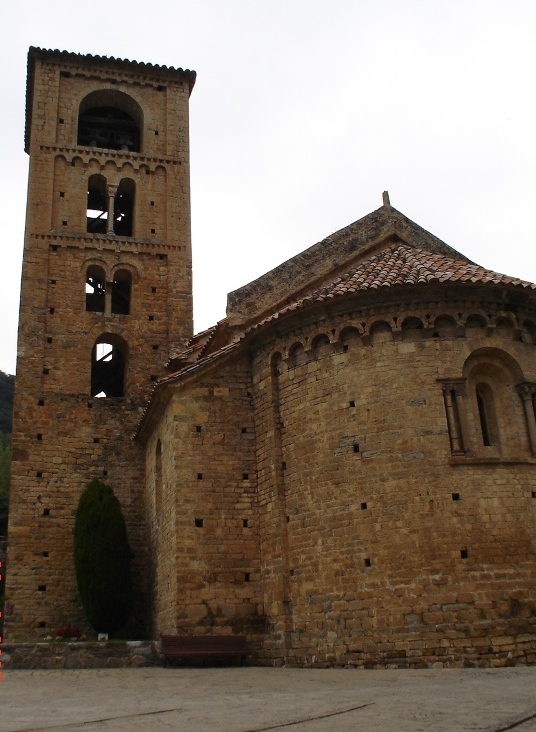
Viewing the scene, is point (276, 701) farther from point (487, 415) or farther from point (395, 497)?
point (487, 415)

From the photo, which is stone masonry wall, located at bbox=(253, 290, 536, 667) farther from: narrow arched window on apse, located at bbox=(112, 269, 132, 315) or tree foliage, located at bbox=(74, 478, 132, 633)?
narrow arched window on apse, located at bbox=(112, 269, 132, 315)

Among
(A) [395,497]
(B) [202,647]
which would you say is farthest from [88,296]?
(A) [395,497]

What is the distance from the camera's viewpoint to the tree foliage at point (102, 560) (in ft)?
51.6

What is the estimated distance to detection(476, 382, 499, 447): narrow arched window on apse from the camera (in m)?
12.3

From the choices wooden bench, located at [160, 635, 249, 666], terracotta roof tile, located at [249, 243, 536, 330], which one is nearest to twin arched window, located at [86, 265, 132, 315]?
terracotta roof tile, located at [249, 243, 536, 330]

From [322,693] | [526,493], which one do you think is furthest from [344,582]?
[322,693]

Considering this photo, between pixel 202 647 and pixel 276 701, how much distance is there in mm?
5271

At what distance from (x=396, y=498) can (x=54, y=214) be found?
12.7m

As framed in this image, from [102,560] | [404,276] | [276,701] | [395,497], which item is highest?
[404,276]

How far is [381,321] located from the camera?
493 inches

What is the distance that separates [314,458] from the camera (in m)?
12.6

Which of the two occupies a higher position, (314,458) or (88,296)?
(88,296)

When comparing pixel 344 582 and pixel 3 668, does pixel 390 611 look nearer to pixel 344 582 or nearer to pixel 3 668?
pixel 344 582

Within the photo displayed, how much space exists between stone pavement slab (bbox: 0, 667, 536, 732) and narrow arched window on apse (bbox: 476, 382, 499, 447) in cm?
355
